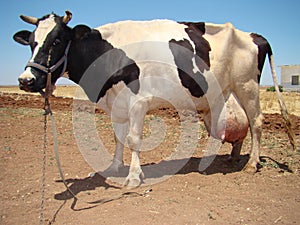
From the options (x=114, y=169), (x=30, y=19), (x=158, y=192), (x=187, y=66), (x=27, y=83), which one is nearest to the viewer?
(x=27, y=83)

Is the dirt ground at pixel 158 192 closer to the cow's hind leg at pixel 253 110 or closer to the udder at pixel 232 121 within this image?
the cow's hind leg at pixel 253 110

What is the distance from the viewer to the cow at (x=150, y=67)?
4.81m

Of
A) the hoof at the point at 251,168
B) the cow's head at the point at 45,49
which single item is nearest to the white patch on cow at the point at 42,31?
the cow's head at the point at 45,49

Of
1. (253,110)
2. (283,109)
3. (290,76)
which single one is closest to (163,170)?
(253,110)

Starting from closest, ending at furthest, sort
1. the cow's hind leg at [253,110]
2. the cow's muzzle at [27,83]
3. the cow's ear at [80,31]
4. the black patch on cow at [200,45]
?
the cow's muzzle at [27,83] < the cow's ear at [80,31] < the black patch on cow at [200,45] < the cow's hind leg at [253,110]

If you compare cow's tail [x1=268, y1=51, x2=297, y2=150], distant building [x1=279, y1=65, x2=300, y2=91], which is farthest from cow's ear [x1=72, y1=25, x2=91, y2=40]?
distant building [x1=279, y1=65, x2=300, y2=91]

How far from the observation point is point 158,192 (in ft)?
15.3

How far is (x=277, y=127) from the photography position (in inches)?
397

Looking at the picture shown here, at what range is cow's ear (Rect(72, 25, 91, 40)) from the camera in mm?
5051

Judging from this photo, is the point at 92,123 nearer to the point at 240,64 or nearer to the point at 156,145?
the point at 156,145

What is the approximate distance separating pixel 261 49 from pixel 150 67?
2.45m

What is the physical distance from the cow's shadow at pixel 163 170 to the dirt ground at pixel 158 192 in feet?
0.05

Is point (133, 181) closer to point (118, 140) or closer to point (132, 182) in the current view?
point (132, 182)

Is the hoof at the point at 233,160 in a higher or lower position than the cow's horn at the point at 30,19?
lower
